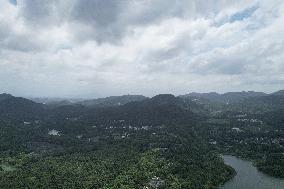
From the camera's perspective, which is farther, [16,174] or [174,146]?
[174,146]

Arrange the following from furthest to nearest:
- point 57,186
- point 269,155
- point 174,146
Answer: point 174,146
point 269,155
point 57,186

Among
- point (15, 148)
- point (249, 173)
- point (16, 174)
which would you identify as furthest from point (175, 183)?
point (15, 148)

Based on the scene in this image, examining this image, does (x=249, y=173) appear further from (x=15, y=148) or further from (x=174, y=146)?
(x=15, y=148)

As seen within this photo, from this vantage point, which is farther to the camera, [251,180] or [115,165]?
[115,165]

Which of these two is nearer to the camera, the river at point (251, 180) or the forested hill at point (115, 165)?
the forested hill at point (115, 165)

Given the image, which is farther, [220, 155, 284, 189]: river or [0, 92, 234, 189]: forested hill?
[220, 155, 284, 189]: river

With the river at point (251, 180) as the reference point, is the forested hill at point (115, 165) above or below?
above

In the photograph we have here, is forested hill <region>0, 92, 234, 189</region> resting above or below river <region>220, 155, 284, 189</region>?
above

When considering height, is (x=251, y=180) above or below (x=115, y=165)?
below
